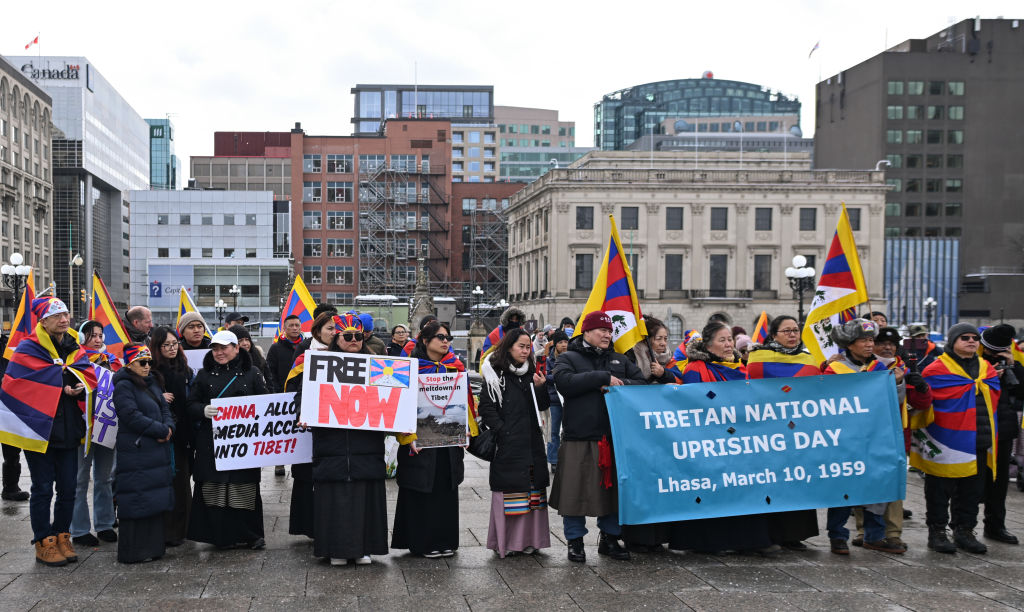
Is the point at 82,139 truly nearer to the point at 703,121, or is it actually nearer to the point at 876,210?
the point at 876,210

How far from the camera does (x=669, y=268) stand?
72625 millimetres

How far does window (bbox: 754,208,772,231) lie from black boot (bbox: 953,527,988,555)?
67.2 meters

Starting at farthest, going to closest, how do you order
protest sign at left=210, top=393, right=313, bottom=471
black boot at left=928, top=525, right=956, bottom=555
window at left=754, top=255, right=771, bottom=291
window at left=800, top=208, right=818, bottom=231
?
window at left=754, top=255, right=771, bottom=291
window at left=800, top=208, right=818, bottom=231
black boot at left=928, top=525, right=956, bottom=555
protest sign at left=210, top=393, right=313, bottom=471

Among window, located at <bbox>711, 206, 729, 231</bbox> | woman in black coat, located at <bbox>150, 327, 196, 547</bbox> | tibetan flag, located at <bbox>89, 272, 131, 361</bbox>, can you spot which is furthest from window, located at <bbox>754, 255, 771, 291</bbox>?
woman in black coat, located at <bbox>150, 327, 196, 547</bbox>

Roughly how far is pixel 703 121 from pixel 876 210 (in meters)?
91.0

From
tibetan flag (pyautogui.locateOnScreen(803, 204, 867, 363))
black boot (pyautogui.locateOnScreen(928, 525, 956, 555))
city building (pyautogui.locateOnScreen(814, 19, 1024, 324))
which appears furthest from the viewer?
city building (pyautogui.locateOnScreen(814, 19, 1024, 324))

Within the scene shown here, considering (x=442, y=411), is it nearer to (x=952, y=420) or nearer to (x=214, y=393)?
(x=214, y=393)

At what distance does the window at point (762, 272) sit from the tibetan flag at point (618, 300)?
66821 millimetres

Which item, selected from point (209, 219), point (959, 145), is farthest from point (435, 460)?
point (959, 145)

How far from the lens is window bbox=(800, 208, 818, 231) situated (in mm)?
72375

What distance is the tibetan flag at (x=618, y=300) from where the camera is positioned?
830 cm

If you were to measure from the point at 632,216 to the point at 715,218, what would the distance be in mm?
6842

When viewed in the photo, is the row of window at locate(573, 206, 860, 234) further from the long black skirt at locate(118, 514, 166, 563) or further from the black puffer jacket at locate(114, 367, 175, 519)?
the long black skirt at locate(118, 514, 166, 563)

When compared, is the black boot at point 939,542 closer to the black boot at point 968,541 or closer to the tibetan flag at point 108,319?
the black boot at point 968,541
